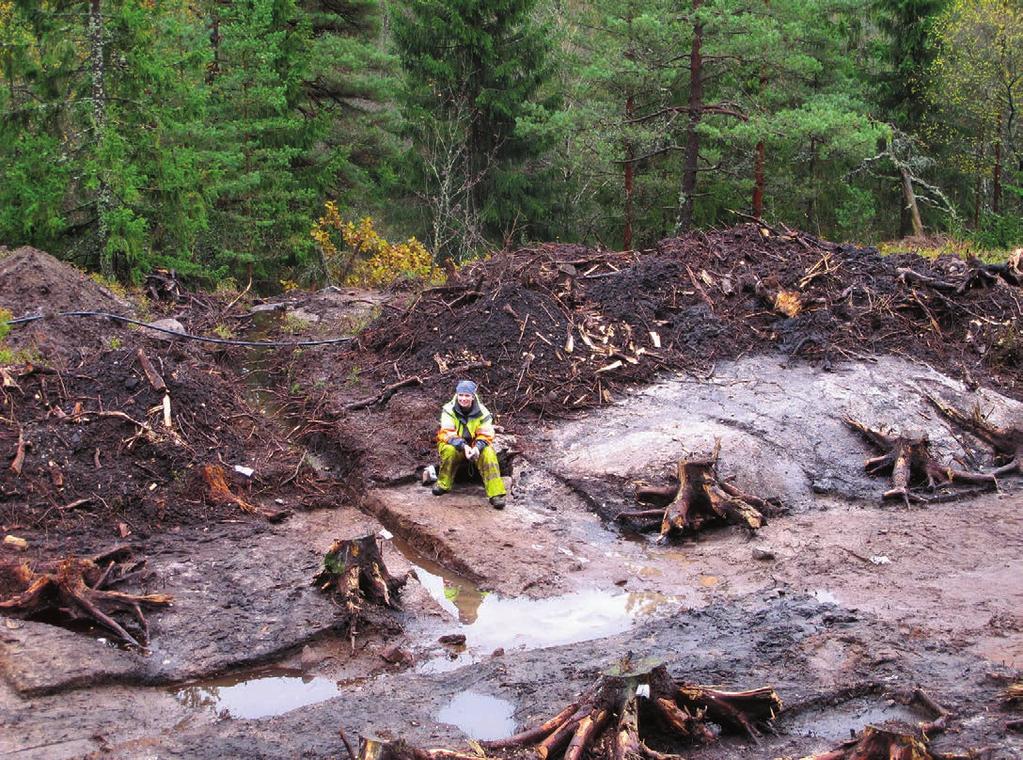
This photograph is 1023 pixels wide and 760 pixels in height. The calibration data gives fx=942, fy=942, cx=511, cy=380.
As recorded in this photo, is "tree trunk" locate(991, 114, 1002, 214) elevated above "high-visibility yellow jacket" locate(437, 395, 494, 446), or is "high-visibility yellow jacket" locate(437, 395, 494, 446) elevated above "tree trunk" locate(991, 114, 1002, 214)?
"tree trunk" locate(991, 114, 1002, 214)

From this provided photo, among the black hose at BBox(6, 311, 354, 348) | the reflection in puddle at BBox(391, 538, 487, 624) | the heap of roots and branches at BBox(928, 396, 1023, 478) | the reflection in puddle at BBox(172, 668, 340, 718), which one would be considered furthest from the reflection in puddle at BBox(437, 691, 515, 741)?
the black hose at BBox(6, 311, 354, 348)

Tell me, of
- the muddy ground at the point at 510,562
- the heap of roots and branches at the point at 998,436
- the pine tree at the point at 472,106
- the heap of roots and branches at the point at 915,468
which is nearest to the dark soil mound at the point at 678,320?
the muddy ground at the point at 510,562

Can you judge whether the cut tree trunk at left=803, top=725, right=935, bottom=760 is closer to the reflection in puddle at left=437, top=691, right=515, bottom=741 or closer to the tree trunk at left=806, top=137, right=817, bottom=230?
the reflection in puddle at left=437, top=691, right=515, bottom=741

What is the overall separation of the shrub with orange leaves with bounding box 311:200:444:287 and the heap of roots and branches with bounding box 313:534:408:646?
1256 centimetres

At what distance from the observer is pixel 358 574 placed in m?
7.73

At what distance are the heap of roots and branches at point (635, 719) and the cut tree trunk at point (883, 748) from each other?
0.63m

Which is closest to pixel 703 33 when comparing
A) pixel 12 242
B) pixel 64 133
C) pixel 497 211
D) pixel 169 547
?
pixel 497 211

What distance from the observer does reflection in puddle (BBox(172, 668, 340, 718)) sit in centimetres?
668

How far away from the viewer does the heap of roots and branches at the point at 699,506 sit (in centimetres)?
954

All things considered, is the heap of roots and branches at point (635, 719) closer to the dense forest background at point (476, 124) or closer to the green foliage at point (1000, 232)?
the dense forest background at point (476, 124)

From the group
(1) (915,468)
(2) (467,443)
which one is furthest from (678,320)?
(2) (467,443)

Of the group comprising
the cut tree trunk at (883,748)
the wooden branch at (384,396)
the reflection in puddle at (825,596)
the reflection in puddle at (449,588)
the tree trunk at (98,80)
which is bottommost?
the reflection in puddle at (449,588)

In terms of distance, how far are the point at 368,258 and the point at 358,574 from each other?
63.7ft

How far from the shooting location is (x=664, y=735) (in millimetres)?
5887
